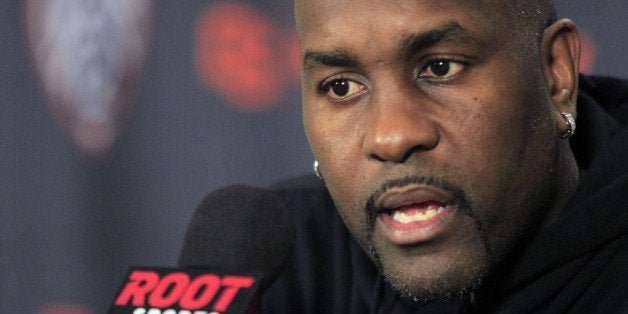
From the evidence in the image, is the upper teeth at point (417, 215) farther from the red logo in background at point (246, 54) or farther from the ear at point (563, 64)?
the red logo in background at point (246, 54)

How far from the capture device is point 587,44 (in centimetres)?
195

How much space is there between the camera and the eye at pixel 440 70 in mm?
1268

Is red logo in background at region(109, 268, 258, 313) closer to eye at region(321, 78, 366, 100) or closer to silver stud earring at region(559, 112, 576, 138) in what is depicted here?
eye at region(321, 78, 366, 100)

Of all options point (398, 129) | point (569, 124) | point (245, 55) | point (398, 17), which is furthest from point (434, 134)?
point (245, 55)

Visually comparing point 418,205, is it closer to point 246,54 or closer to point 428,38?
point 428,38

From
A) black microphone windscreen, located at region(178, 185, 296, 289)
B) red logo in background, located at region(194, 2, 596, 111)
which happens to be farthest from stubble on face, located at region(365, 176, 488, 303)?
red logo in background, located at region(194, 2, 596, 111)

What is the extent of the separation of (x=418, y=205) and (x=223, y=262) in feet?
0.78

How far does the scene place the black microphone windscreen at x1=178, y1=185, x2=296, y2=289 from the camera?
128cm

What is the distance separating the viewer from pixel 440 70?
1.27m

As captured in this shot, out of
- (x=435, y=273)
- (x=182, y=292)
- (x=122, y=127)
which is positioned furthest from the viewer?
Answer: (x=122, y=127)

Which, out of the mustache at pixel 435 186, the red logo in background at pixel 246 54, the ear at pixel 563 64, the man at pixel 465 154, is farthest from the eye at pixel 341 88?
the red logo in background at pixel 246 54

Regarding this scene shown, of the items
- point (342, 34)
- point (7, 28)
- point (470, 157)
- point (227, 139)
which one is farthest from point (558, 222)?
point (7, 28)

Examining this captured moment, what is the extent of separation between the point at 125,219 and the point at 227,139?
256 mm

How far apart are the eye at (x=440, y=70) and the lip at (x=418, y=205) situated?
0.15 m
